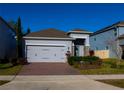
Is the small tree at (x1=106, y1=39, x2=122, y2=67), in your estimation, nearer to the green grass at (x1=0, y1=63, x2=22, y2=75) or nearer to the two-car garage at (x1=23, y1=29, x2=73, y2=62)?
the two-car garage at (x1=23, y1=29, x2=73, y2=62)

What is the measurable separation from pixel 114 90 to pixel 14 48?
26384 millimetres

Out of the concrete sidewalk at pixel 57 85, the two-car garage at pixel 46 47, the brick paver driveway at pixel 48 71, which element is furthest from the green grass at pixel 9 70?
the two-car garage at pixel 46 47

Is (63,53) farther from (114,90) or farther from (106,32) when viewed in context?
(114,90)

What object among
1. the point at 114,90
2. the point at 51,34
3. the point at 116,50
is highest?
the point at 51,34

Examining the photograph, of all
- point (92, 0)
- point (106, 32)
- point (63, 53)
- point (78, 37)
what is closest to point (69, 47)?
point (63, 53)

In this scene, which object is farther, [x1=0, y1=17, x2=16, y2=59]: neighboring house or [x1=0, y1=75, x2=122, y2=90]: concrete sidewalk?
[x1=0, y1=17, x2=16, y2=59]: neighboring house

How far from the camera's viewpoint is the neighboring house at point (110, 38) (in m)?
31.7

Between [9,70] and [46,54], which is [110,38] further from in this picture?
[9,70]

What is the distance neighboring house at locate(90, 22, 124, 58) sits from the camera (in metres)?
31.7

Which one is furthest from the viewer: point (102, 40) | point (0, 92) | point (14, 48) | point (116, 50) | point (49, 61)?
point (102, 40)

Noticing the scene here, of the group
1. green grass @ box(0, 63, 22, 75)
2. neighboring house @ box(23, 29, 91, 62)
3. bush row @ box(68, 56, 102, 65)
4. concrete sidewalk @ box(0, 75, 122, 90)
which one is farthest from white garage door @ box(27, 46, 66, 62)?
concrete sidewalk @ box(0, 75, 122, 90)

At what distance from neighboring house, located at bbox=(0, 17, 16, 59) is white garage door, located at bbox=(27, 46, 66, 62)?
2977 mm

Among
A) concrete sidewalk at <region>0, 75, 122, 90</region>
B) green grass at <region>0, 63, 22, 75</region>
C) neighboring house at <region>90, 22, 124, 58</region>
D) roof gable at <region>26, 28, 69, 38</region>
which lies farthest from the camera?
neighboring house at <region>90, 22, 124, 58</region>

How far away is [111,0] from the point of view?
12.2 metres
